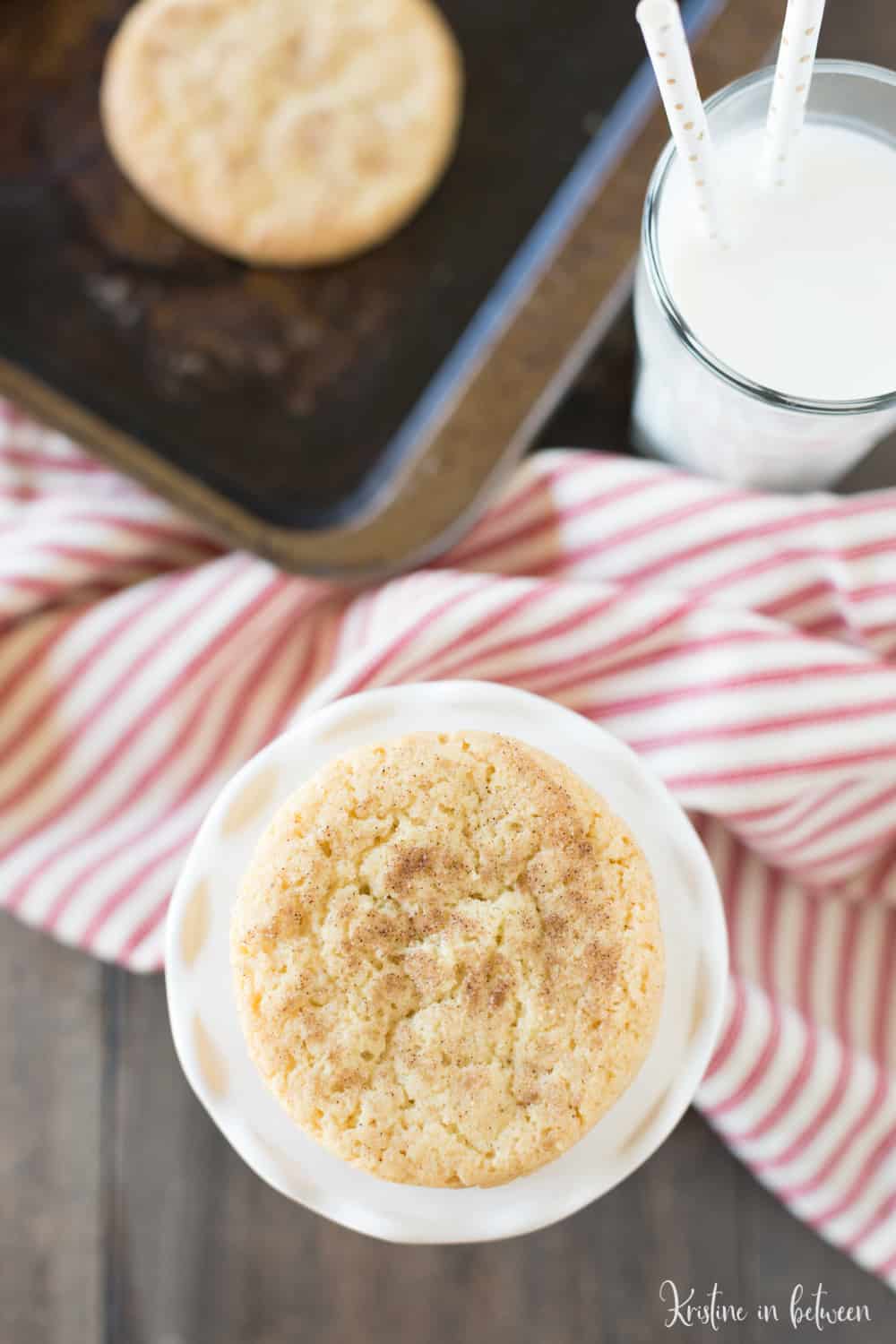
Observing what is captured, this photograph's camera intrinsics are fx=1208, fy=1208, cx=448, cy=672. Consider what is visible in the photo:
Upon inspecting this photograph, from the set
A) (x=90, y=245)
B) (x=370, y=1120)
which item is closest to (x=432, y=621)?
(x=370, y=1120)

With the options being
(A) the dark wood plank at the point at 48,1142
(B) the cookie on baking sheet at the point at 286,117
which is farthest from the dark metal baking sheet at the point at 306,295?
(A) the dark wood plank at the point at 48,1142

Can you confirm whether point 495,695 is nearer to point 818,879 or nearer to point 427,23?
point 818,879

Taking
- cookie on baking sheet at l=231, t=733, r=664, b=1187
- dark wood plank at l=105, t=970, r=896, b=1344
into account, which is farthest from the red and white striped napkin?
cookie on baking sheet at l=231, t=733, r=664, b=1187

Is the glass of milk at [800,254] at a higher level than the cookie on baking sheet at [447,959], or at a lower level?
higher

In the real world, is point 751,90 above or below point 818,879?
above

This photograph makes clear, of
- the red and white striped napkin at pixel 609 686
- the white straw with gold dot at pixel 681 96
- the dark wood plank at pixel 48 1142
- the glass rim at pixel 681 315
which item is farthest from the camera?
the dark wood plank at pixel 48 1142

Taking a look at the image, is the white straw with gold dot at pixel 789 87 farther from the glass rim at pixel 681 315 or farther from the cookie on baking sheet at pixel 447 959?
the cookie on baking sheet at pixel 447 959
